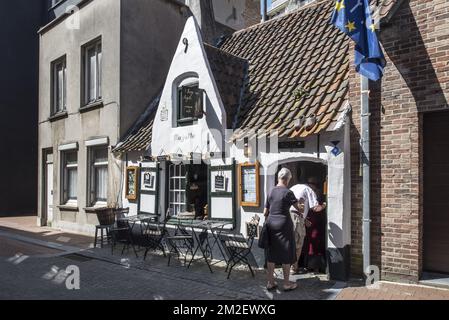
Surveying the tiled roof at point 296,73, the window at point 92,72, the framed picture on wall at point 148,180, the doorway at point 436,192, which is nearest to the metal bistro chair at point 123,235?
the framed picture on wall at point 148,180

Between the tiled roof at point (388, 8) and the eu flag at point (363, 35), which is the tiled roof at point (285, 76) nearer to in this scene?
the eu flag at point (363, 35)

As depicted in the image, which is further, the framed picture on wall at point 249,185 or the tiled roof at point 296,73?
the framed picture on wall at point 249,185

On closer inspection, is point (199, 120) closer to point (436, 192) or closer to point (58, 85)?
point (436, 192)

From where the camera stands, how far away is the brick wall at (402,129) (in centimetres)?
613

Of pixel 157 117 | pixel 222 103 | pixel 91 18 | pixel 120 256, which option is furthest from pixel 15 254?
pixel 91 18

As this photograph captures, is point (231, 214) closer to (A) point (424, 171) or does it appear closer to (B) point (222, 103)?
(B) point (222, 103)

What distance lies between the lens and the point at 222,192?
8320 mm

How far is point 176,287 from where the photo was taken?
6.61 metres

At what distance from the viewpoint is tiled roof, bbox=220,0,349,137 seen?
23.6 feet

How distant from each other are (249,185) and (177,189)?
8.05 ft

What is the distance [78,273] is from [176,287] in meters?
2.23

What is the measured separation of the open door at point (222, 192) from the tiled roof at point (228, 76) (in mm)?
983

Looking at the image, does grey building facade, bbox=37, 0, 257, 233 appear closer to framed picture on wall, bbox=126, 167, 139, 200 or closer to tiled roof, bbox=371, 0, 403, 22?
framed picture on wall, bbox=126, 167, 139, 200

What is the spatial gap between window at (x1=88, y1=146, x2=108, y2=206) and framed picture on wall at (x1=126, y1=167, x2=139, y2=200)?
1537mm
